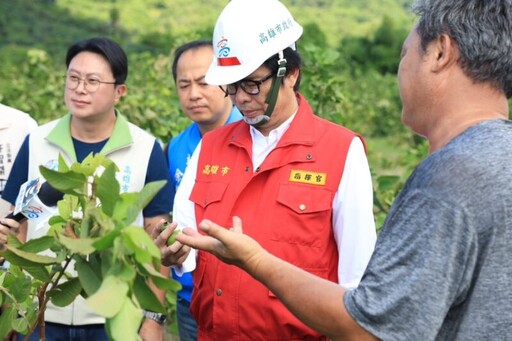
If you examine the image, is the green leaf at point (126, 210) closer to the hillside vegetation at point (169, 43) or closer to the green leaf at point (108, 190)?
the green leaf at point (108, 190)

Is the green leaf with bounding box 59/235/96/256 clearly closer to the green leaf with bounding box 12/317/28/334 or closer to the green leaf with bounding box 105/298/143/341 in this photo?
the green leaf with bounding box 105/298/143/341

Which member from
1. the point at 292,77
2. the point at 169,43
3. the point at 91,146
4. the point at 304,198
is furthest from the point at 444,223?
the point at 169,43

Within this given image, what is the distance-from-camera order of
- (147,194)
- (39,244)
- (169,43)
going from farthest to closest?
(169,43) < (39,244) < (147,194)

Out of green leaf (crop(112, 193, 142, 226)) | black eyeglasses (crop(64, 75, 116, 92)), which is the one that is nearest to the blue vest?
black eyeglasses (crop(64, 75, 116, 92))

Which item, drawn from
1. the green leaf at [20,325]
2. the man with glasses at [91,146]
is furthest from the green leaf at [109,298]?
the man with glasses at [91,146]

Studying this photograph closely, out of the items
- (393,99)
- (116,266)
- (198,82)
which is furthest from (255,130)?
(393,99)

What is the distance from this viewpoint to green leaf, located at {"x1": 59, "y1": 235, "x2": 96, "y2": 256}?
192cm

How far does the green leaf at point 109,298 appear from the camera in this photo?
→ 5.78ft

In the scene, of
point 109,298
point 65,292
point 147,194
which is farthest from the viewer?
point 65,292

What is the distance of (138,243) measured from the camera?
1854 millimetres

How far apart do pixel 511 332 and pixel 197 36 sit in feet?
17.6

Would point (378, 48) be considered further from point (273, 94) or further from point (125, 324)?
point (125, 324)

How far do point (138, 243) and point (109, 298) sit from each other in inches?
4.9

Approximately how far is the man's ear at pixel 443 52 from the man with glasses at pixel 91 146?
1880mm
